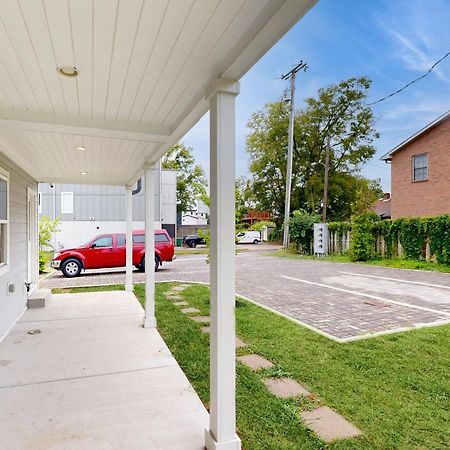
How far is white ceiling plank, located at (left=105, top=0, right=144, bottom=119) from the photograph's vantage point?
4.99 feet

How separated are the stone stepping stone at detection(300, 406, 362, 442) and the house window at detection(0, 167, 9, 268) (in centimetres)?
394

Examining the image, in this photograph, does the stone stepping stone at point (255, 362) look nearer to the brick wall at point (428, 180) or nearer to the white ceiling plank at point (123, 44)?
the white ceiling plank at point (123, 44)

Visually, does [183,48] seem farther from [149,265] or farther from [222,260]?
[149,265]

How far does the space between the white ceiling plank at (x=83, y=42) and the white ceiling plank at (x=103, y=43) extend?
0.03 m

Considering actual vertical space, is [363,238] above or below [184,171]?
below

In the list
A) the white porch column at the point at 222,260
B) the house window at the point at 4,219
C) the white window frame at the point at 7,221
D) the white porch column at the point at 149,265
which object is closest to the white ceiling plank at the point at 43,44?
the white porch column at the point at 222,260

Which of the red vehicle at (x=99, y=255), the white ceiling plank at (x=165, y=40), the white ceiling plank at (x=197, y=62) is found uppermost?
the white ceiling plank at (x=165, y=40)

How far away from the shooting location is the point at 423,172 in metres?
14.0

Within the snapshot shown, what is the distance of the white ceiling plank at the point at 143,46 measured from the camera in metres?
1.52

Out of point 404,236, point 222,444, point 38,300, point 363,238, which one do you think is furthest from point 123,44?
point 363,238

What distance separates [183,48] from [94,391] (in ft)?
8.58

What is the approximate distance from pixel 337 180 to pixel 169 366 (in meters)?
21.9

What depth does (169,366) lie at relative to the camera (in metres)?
3.27

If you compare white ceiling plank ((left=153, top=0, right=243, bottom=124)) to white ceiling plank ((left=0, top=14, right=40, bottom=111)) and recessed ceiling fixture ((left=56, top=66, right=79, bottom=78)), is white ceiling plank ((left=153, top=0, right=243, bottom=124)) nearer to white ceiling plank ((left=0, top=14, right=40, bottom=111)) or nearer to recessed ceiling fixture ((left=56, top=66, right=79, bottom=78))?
recessed ceiling fixture ((left=56, top=66, right=79, bottom=78))
